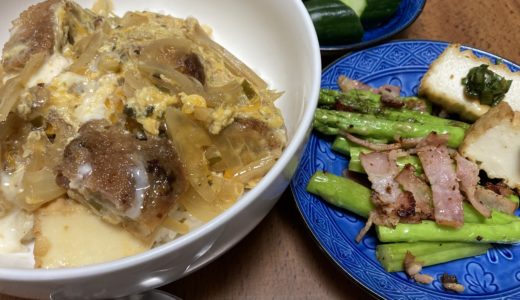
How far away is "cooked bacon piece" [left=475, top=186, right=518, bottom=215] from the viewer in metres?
1.96

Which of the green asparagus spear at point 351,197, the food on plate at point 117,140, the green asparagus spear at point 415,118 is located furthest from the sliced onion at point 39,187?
the green asparagus spear at point 415,118

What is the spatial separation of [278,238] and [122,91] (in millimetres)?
819

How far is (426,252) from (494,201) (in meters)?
0.38

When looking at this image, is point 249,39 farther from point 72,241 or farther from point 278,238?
point 72,241

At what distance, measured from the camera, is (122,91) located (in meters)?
1.41

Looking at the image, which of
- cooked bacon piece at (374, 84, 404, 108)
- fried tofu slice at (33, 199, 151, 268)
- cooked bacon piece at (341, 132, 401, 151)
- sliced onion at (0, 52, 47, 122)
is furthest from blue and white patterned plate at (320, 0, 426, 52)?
fried tofu slice at (33, 199, 151, 268)

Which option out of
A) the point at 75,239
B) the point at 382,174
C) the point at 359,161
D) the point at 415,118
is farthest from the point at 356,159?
the point at 75,239

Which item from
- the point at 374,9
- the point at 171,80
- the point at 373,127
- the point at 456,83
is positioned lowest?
the point at 373,127

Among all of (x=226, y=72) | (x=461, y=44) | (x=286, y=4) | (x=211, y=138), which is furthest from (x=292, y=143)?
(x=461, y=44)

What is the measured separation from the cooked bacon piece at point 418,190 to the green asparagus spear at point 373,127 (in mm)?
242

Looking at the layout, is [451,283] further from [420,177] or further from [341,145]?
[341,145]

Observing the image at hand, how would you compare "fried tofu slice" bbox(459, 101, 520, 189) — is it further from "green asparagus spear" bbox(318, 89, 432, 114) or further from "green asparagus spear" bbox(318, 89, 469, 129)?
"green asparagus spear" bbox(318, 89, 432, 114)

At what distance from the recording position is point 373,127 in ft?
7.15

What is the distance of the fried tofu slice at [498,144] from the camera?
200 cm
